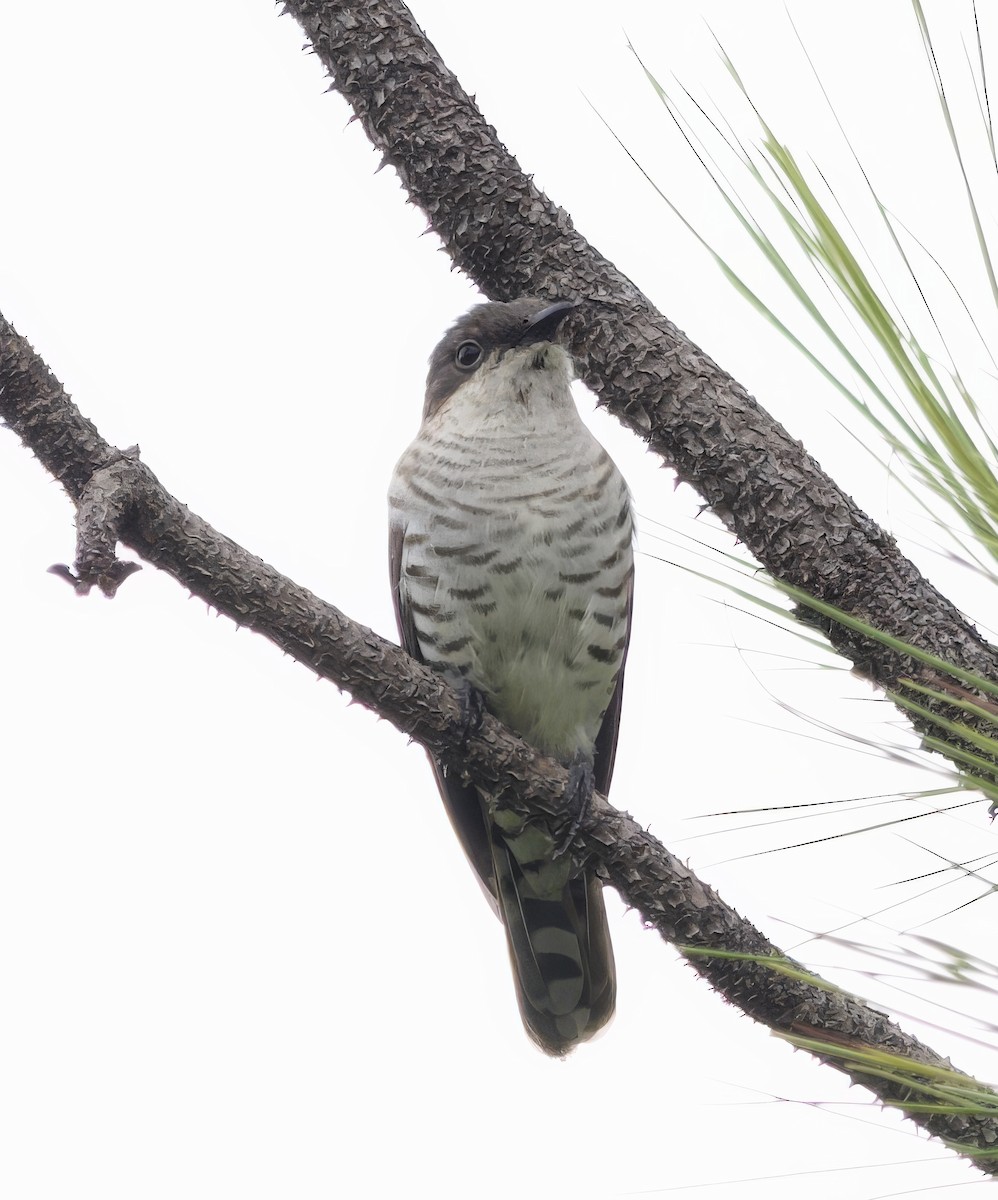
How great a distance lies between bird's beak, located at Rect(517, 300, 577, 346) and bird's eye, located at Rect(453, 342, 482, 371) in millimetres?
432

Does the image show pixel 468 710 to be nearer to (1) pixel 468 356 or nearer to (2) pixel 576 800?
(2) pixel 576 800

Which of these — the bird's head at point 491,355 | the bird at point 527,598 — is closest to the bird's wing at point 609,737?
the bird at point 527,598

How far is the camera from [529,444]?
4691 mm

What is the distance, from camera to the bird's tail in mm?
4594

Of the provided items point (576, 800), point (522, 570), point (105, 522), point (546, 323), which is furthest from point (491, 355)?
point (105, 522)

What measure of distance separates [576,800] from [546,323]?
127cm

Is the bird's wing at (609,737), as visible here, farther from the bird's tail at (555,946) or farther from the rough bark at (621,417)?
the rough bark at (621,417)

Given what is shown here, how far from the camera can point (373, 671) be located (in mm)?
2953

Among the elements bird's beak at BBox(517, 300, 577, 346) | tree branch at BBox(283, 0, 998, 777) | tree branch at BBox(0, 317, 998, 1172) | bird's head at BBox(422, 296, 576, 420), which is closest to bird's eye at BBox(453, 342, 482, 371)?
bird's head at BBox(422, 296, 576, 420)

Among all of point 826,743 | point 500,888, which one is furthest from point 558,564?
point 826,743

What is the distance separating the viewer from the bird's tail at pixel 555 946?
15.1 feet

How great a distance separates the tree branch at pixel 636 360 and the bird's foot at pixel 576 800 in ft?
2.60

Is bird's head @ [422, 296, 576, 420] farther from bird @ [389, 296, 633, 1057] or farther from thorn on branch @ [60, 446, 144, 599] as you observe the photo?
thorn on branch @ [60, 446, 144, 599]

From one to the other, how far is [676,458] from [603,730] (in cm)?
223
